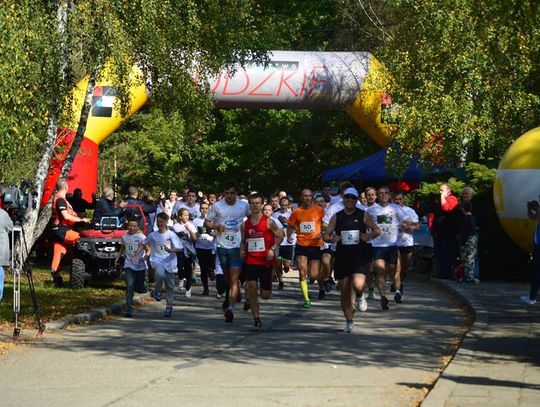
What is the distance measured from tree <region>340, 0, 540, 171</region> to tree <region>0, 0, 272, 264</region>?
306 inches

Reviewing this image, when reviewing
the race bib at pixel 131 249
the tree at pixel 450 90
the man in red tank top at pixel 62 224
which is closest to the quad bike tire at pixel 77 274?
the man in red tank top at pixel 62 224

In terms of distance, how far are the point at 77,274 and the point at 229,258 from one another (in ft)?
19.5

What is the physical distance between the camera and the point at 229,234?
A: 17.8m

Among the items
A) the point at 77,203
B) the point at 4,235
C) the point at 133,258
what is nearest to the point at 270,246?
the point at 133,258

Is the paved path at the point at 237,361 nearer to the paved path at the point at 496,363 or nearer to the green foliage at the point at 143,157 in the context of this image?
the paved path at the point at 496,363

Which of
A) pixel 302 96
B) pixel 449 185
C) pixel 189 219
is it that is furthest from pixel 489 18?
pixel 302 96

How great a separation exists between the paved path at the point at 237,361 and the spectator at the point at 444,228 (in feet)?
22.2

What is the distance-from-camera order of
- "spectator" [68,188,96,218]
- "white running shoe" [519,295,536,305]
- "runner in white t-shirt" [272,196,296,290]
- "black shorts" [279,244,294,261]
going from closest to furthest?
1. "white running shoe" [519,295,536,305]
2. "runner in white t-shirt" [272,196,296,290]
3. "black shorts" [279,244,294,261]
4. "spectator" [68,188,96,218]

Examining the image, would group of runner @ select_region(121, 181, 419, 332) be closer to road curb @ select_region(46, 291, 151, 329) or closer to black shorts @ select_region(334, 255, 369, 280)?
black shorts @ select_region(334, 255, 369, 280)

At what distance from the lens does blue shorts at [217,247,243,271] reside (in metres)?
17.3

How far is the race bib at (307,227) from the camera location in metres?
20.8

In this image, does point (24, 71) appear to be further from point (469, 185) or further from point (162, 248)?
point (469, 185)

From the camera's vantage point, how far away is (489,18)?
51.1 feet

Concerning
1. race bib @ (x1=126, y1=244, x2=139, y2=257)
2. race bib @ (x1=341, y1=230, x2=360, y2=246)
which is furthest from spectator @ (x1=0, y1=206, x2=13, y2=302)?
race bib @ (x1=126, y1=244, x2=139, y2=257)
